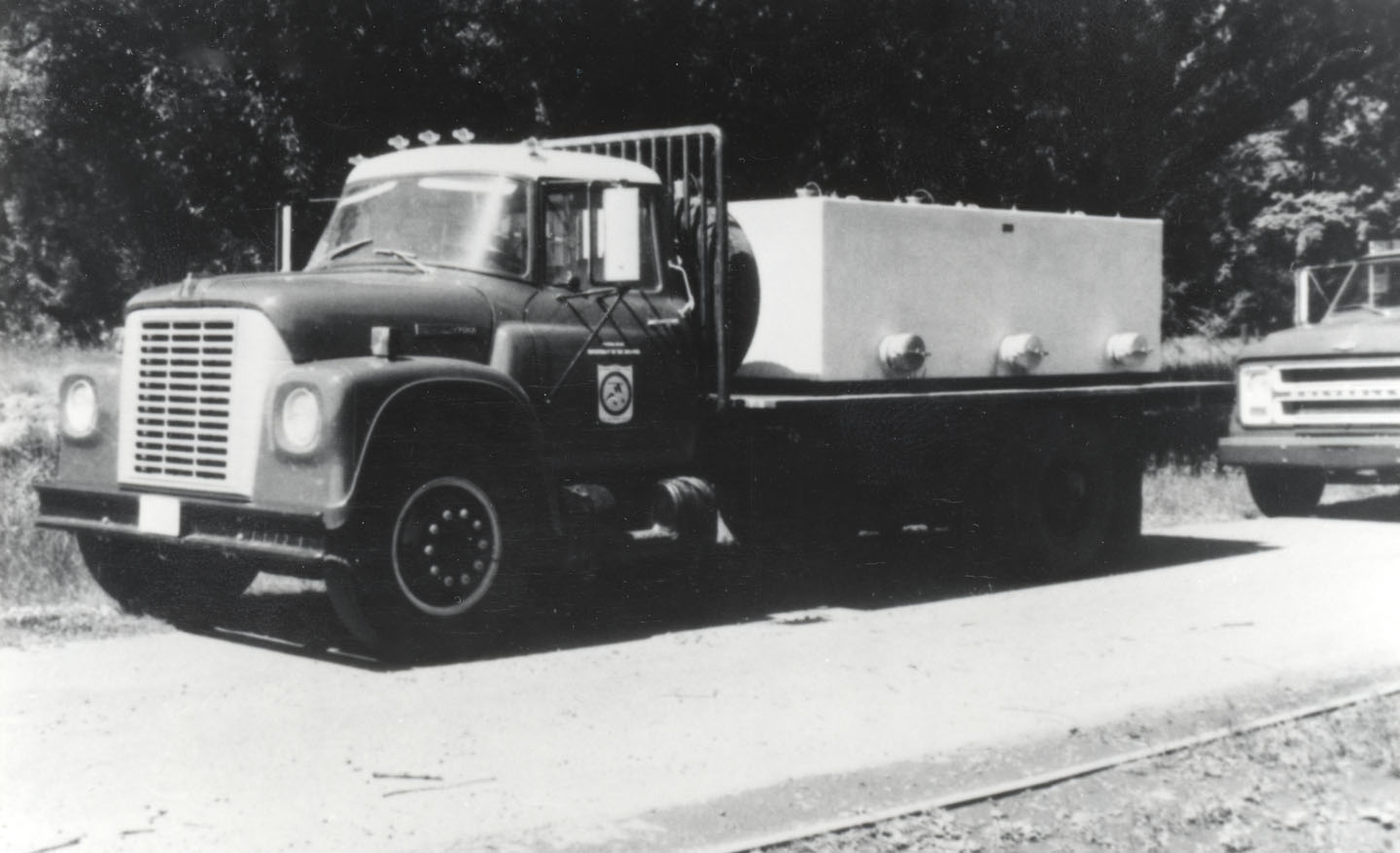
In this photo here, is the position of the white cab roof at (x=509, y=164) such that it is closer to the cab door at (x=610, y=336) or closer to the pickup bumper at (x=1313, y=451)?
the cab door at (x=610, y=336)

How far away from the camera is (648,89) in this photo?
17.1m

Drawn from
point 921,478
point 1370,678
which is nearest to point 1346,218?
point 921,478

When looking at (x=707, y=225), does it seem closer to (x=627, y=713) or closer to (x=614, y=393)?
(x=614, y=393)

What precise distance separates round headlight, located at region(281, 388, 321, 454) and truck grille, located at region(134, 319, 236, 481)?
0.42m

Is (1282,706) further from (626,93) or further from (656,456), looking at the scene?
(626,93)

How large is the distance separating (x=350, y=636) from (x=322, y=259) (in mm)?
2032

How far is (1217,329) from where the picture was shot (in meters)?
44.3

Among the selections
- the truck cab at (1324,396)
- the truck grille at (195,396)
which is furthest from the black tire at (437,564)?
the truck cab at (1324,396)

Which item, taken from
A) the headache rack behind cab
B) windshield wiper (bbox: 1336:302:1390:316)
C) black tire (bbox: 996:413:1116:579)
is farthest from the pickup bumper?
the headache rack behind cab

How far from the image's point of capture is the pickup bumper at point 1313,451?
13.8 metres

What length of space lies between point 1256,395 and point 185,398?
960 centimetres

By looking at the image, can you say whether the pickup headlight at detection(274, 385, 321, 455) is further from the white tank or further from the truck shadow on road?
the white tank

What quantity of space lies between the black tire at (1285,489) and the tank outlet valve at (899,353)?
5.87 metres

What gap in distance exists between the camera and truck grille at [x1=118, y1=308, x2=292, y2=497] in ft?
26.1
